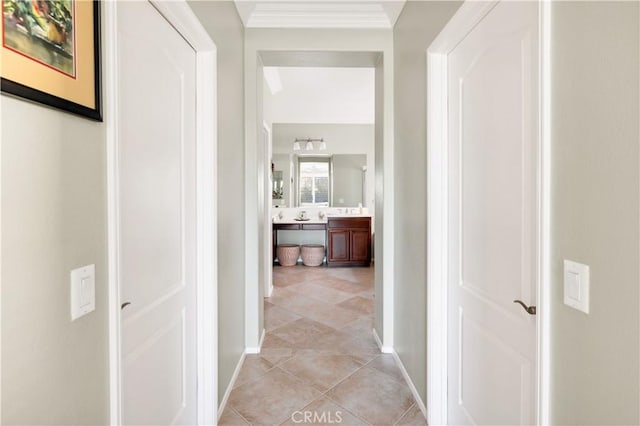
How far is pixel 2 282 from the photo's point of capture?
591 mm

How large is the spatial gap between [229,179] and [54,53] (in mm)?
1376

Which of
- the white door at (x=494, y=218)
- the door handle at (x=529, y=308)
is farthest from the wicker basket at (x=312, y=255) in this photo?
the door handle at (x=529, y=308)

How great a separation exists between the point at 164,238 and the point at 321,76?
3.86 meters

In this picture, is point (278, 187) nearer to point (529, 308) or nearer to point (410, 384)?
point (410, 384)

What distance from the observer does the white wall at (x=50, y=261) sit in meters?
0.61

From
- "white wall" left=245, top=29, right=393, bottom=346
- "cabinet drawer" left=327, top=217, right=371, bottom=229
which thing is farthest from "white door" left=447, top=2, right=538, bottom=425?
"cabinet drawer" left=327, top=217, right=371, bottom=229

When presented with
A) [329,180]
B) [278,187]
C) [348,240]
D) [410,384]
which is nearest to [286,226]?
[278,187]

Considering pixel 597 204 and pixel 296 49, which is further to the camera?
pixel 296 49

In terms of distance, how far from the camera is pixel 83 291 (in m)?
0.79

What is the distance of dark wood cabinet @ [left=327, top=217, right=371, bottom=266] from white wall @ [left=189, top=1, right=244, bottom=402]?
11.0 ft

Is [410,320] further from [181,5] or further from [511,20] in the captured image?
[181,5]

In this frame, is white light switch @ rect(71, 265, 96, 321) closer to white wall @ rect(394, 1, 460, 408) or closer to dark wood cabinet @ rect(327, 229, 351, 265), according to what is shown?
white wall @ rect(394, 1, 460, 408)

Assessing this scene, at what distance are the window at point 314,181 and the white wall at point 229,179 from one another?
398cm

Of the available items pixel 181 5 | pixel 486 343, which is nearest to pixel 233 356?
pixel 486 343
